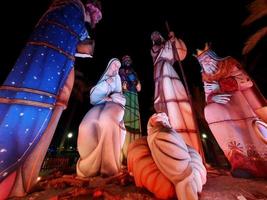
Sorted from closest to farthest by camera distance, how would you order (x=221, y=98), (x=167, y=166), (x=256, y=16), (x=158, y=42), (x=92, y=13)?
(x=167, y=166), (x=221, y=98), (x=92, y=13), (x=256, y=16), (x=158, y=42)

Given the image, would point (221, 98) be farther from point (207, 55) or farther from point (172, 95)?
point (172, 95)

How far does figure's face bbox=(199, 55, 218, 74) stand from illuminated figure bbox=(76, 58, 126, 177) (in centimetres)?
268

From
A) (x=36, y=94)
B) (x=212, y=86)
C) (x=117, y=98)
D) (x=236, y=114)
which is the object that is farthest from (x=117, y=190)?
(x=212, y=86)

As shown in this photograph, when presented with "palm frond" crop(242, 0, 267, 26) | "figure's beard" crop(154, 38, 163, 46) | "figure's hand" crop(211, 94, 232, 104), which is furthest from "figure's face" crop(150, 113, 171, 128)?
"palm frond" crop(242, 0, 267, 26)

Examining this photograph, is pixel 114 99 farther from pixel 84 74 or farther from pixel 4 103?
pixel 84 74

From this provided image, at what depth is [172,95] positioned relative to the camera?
20.7ft

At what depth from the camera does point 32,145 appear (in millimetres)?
3336

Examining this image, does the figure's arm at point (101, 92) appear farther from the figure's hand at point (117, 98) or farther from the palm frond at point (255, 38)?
the palm frond at point (255, 38)

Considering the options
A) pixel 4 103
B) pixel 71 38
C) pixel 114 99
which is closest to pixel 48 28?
pixel 71 38

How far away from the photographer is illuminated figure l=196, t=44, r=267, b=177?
4318 millimetres

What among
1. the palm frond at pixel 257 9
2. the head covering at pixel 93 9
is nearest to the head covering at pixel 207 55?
the palm frond at pixel 257 9

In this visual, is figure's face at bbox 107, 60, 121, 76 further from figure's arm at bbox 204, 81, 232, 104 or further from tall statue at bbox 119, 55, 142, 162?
figure's arm at bbox 204, 81, 232, 104

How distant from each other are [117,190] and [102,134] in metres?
1.55

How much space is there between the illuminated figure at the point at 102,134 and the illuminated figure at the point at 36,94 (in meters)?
0.91
